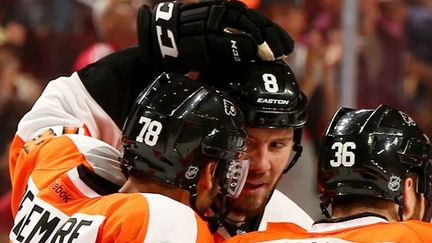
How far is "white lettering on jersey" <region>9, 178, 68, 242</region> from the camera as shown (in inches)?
104

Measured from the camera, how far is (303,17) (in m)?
5.27

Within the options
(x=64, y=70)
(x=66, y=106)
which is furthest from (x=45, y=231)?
(x=64, y=70)

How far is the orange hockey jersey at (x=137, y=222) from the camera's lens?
246 centimetres

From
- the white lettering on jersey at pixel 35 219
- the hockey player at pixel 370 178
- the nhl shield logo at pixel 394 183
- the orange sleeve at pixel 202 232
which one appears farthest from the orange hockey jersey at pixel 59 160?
the nhl shield logo at pixel 394 183

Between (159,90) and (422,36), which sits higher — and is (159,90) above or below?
above

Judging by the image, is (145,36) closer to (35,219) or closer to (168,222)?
(35,219)

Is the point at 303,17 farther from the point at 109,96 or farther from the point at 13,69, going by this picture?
the point at 109,96

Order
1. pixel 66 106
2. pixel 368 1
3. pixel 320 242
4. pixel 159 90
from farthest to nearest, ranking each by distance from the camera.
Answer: pixel 368 1 → pixel 66 106 → pixel 159 90 → pixel 320 242

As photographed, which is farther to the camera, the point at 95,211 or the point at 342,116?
the point at 342,116

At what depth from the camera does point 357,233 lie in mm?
2510

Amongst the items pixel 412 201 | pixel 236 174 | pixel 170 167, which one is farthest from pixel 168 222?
pixel 412 201

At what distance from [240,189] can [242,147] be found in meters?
0.16

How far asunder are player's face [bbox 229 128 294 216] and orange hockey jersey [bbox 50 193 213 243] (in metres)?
0.44

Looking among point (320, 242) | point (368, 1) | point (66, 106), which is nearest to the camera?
point (320, 242)
